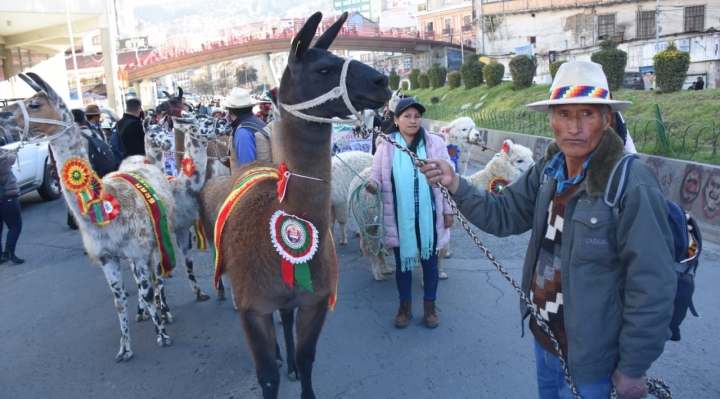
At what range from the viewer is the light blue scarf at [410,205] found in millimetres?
4262

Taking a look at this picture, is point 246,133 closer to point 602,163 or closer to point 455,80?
point 602,163

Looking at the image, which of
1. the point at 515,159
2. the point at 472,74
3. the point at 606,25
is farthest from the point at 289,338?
the point at 606,25

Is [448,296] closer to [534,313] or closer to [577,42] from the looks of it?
[534,313]

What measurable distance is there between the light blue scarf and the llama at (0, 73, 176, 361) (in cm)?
220

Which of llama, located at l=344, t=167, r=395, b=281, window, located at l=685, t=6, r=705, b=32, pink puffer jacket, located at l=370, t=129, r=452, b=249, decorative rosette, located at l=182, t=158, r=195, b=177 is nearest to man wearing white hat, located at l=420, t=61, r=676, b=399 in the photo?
pink puffer jacket, located at l=370, t=129, r=452, b=249

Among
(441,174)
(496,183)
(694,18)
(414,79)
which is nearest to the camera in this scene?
(441,174)

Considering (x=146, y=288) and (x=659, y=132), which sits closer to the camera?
(x=146, y=288)

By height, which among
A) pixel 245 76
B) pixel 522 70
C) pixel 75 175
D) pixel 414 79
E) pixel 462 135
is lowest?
pixel 462 135

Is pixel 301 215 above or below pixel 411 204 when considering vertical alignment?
above

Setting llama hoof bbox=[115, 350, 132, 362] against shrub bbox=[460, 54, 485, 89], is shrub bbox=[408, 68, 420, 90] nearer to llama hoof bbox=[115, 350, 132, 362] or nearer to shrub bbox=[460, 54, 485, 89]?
shrub bbox=[460, 54, 485, 89]

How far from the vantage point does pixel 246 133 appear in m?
5.20

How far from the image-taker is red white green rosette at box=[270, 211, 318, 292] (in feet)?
9.47

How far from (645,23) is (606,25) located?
291 cm

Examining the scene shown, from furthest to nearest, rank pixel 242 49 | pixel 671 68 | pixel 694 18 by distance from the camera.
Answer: pixel 242 49
pixel 694 18
pixel 671 68
